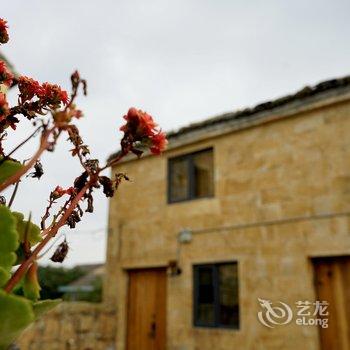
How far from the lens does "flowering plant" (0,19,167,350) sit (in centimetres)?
93

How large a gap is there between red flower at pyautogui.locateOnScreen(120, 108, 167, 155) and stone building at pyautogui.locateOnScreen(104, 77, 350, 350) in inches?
270

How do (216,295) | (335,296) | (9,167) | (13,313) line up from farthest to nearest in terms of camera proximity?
1. (216,295)
2. (335,296)
3. (9,167)
4. (13,313)

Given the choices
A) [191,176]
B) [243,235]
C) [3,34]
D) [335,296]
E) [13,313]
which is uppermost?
[191,176]

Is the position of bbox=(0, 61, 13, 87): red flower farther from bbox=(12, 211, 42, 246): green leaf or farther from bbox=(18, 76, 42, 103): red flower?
bbox=(12, 211, 42, 246): green leaf

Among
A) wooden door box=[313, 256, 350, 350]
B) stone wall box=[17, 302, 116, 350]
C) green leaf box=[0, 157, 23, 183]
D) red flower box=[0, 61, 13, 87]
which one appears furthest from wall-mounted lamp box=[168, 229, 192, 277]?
green leaf box=[0, 157, 23, 183]

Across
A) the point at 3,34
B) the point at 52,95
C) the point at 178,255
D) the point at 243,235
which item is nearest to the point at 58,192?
the point at 52,95

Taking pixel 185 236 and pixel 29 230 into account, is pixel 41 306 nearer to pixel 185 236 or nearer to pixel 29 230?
pixel 29 230

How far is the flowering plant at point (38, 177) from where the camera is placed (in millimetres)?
925

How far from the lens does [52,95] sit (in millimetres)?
1279

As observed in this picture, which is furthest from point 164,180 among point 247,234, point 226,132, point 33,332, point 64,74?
point 64,74

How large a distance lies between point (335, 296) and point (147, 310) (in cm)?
437

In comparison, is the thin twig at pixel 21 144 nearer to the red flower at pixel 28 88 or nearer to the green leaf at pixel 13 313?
the red flower at pixel 28 88

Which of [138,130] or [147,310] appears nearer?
[138,130]

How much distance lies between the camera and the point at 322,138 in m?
7.96
